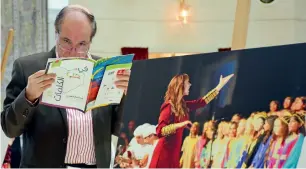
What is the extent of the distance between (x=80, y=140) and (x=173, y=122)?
2.08ft

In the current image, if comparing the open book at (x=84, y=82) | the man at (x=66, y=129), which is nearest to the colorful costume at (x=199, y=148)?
the open book at (x=84, y=82)

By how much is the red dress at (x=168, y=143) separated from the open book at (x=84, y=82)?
0.99ft

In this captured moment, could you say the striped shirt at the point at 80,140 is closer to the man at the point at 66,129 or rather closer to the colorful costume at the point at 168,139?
the man at the point at 66,129

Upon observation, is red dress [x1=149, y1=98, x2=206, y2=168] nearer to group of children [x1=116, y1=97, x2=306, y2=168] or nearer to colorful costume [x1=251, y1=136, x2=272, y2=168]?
group of children [x1=116, y1=97, x2=306, y2=168]

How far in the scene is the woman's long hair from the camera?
83 cm

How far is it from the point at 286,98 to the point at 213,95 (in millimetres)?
121

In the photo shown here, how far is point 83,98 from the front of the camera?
1.20 meters

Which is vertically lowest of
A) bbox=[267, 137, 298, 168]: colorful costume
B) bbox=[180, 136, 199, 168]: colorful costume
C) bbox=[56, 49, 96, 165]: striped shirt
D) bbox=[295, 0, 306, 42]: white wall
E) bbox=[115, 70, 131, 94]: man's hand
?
bbox=[56, 49, 96, 165]: striped shirt

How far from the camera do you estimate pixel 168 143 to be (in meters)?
0.84

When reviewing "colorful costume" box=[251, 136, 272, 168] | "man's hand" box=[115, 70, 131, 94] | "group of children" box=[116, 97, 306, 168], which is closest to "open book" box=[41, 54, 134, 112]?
"man's hand" box=[115, 70, 131, 94]

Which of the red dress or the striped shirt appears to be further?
the striped shirt

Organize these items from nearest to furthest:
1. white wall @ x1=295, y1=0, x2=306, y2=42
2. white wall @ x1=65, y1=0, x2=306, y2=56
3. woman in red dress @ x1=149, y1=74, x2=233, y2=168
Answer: woman in red dress @ x1=149, y1=74, x2=233, y2=168
white wall @ x1=295, y1=0, x2=306, y2=42
white wall @ x1=65, y1=0, x2=306, y2=56

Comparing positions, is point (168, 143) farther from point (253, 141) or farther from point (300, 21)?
point (300, 21)

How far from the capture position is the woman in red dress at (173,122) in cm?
82
